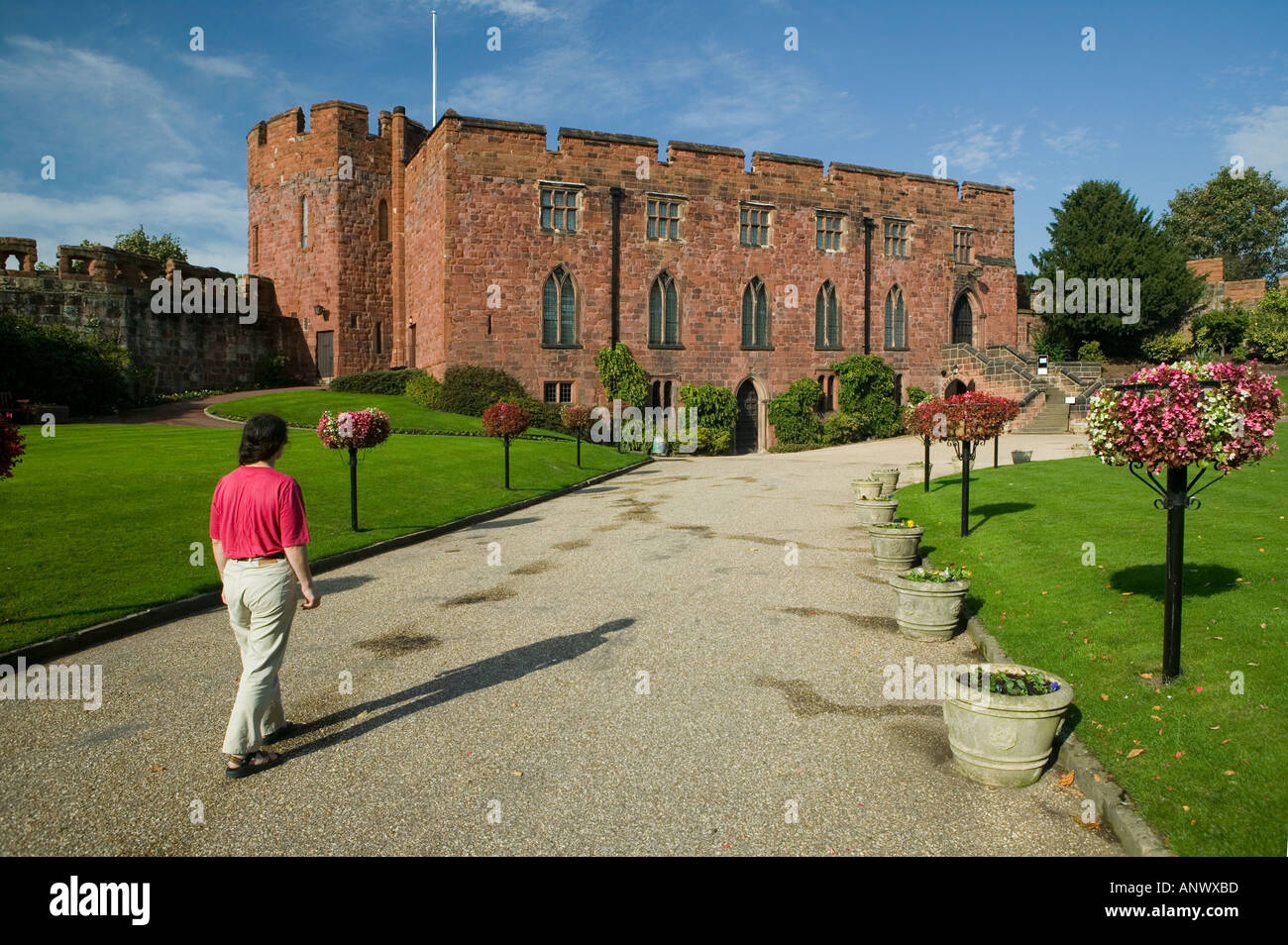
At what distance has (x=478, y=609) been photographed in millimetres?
9383

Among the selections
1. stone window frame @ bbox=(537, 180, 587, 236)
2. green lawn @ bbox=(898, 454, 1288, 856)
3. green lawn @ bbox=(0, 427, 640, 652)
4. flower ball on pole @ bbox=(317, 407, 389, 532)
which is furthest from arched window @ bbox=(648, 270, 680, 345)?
green lawn @ bbox=(898, 454, 1288, 856)

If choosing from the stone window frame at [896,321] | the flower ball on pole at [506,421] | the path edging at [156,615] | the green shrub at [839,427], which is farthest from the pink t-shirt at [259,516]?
the stone window frame at [896,321]

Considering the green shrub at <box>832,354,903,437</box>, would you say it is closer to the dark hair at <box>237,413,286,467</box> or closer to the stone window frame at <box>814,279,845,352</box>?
the stone window frame at <box>814,279,845,352</box>

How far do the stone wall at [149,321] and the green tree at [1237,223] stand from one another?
6483 cm

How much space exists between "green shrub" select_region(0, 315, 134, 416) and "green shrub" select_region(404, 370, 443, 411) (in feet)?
37.1

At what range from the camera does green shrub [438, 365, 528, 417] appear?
32.1m

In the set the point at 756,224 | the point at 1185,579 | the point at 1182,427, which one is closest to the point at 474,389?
the point at 756,224

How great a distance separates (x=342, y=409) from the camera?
95.9 feet

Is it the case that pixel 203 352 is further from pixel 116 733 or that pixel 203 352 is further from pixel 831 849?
pixel 831 849
